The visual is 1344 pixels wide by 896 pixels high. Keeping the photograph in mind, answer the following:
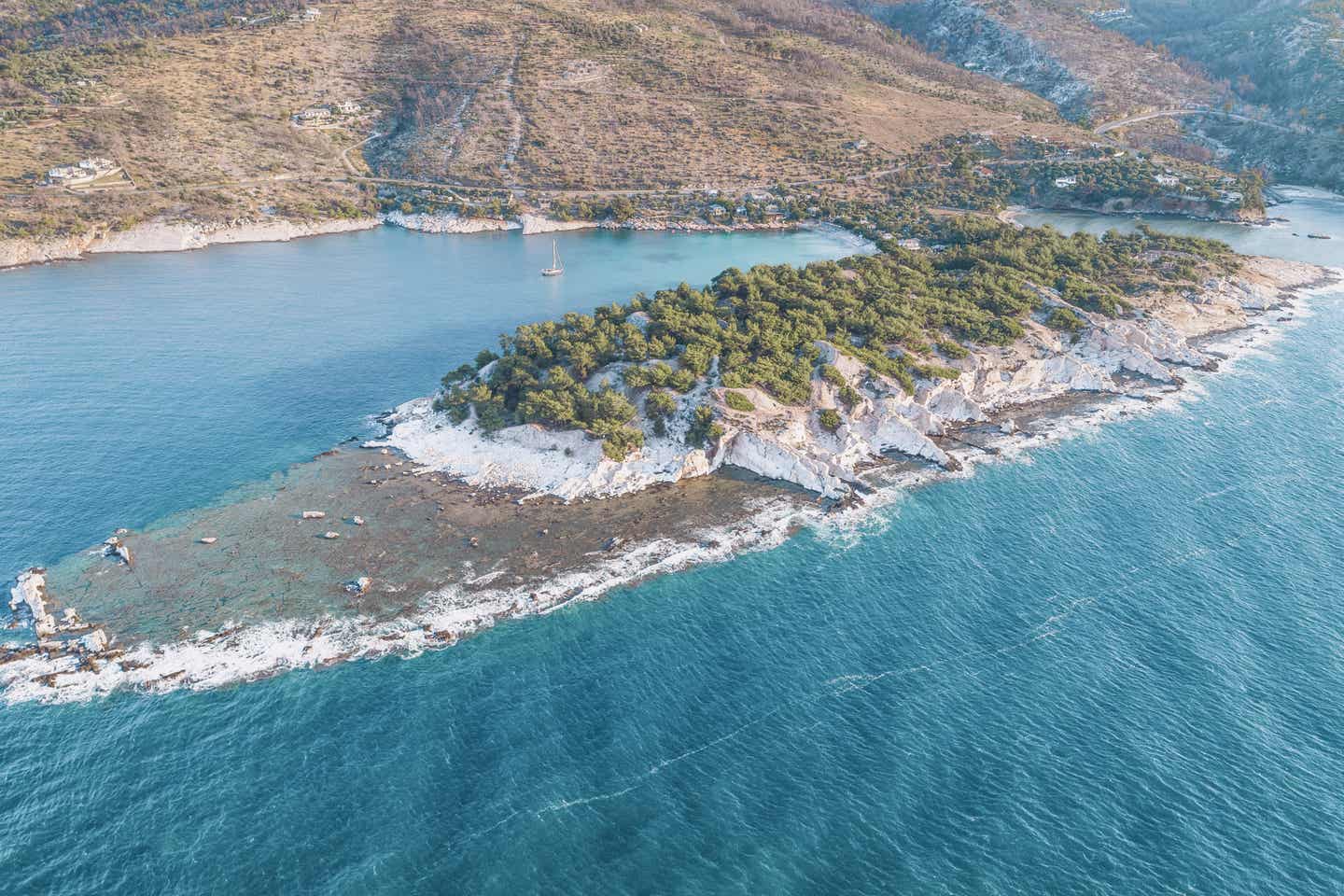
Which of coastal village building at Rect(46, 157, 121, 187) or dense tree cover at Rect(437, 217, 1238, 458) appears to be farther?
coastal village building at Rect(46, 157, 121, 187)

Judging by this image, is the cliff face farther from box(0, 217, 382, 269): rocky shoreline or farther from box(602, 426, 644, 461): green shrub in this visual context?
box(0, 217, 382, 269): rocky shoreline

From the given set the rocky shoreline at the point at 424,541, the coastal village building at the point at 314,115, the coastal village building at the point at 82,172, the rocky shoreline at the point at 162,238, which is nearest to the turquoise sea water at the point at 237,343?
the rocky shoreline at the point at 162,238

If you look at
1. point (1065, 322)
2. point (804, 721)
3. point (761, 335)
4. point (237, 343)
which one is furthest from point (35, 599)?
point (1065, 322)

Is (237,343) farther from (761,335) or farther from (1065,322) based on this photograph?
(1065,322)

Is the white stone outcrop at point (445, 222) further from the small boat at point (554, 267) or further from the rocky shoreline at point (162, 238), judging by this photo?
the small boat at point (554, 267)

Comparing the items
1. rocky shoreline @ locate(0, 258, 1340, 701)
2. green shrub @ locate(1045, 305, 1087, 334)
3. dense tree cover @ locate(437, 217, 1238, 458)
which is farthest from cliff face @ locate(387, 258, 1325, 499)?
dense tree cover @ locate(437, 217, 1238, 458)

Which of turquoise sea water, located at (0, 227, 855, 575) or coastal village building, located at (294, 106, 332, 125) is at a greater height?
coastal village building, located at (294, 106, 332, 125)
